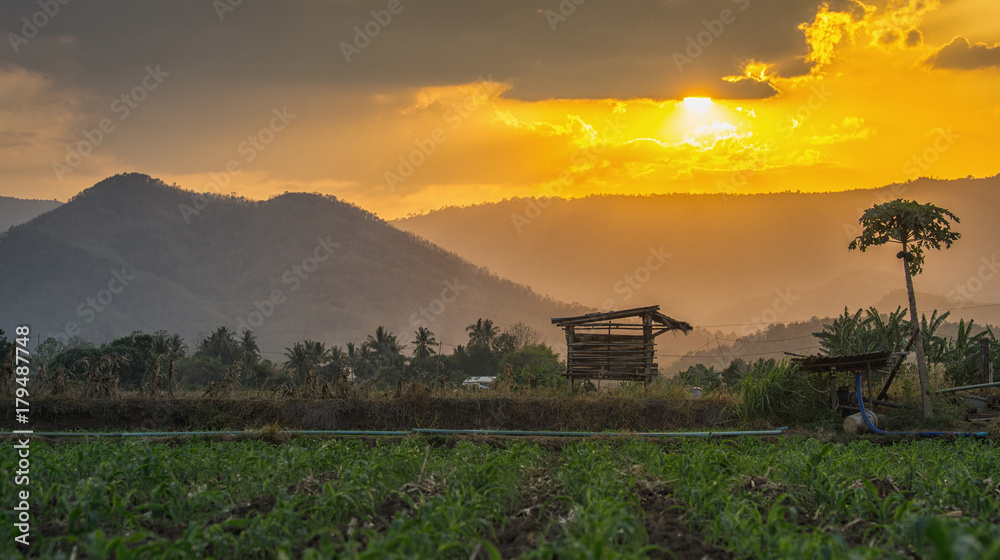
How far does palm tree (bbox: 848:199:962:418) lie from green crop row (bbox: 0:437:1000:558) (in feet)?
27.9

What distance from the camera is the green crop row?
14.1 feet

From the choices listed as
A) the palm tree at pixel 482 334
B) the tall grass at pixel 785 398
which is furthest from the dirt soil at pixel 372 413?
the palm tree at pixel 482 334

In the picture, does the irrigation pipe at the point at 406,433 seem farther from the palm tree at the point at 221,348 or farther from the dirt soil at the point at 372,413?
the palm tree at the point at 221,348

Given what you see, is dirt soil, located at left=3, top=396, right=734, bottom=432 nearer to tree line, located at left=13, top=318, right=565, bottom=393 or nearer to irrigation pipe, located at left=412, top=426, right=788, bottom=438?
irrigation pipe, located at left=412, top=426, right=788, bottom=438

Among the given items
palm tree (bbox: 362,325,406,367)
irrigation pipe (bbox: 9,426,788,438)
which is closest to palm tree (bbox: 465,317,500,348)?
palm tree (bbox: 362,325,406,367)

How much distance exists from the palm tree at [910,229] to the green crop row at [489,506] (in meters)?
8.50

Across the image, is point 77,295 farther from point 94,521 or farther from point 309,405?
point 94,521

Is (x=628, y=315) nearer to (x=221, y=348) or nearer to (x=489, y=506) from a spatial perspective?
(x=489, y=506)

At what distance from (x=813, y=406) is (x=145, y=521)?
596 inches

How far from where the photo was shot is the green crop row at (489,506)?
429 centimetres

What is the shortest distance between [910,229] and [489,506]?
14.5 m

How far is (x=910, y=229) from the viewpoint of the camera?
16.1 m

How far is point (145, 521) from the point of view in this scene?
540 centimetres

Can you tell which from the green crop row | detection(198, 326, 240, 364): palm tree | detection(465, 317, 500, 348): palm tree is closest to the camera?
the green crop row
